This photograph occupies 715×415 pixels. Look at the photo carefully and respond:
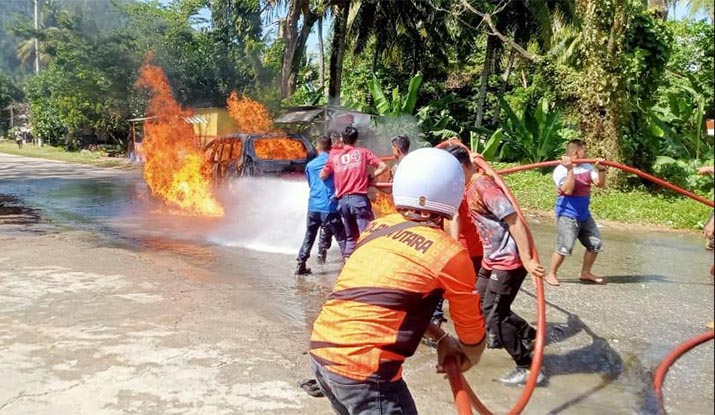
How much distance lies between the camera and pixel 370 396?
2262mm

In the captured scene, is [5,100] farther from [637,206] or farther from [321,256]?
[321,256]

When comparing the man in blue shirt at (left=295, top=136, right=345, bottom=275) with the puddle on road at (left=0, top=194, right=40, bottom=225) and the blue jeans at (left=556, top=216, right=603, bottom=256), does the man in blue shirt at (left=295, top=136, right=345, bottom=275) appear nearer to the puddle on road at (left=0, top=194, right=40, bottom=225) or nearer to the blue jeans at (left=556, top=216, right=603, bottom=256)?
the blue jeans at (left=556, top=216, right=603, bottom=256)

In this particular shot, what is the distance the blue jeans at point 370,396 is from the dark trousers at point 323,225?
16.9 ft

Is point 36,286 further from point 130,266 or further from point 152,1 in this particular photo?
point 152,1

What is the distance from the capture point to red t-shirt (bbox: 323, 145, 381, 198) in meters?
6.80

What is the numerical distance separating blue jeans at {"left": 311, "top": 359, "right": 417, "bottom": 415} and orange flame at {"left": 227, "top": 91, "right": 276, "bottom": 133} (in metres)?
22.3

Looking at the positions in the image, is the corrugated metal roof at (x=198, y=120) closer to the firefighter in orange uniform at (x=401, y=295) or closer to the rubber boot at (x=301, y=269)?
the rubber boot at (x=301, y=269)

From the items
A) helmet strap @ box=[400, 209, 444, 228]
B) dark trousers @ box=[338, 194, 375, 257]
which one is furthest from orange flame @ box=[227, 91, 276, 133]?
helmet strap @ box=[400, 209, 444, 228]

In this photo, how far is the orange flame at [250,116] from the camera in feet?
82.4

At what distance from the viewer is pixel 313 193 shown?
7512 millimetres

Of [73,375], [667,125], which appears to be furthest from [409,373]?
[667,125]

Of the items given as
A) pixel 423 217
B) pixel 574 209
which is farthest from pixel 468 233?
pixel 423 217

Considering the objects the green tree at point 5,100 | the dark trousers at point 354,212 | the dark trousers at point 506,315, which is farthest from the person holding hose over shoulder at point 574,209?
the green tree at point 5,100

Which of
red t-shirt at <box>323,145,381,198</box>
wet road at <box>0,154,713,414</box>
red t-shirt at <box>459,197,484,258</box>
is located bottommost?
wet road at <box>0,154,713,414</box>
